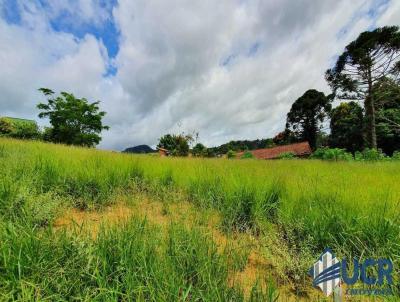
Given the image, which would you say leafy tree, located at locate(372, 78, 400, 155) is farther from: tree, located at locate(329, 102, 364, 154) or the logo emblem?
the logo emblem

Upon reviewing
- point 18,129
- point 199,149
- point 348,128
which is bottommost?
point 199,149

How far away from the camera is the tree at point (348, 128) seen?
26.6 metres

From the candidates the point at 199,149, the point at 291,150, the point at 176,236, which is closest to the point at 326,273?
the point at 176,236

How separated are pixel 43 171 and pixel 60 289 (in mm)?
2479

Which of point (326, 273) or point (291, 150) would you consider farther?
point (291, 150)

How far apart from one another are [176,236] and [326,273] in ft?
3.96

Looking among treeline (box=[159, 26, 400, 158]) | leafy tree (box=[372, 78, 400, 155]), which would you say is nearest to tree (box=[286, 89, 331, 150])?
treeline (box=[159, 26, 400, 158])

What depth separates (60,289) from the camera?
1348mm

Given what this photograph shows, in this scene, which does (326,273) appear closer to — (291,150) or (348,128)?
(291,150)

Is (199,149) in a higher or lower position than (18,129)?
lower

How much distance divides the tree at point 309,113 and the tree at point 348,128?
10.8 ft

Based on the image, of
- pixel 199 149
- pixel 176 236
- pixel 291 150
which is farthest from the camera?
pixel 199 149

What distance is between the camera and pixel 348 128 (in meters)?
27.8

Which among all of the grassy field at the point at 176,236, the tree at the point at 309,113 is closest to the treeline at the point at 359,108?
the tree at the point at 309,113
